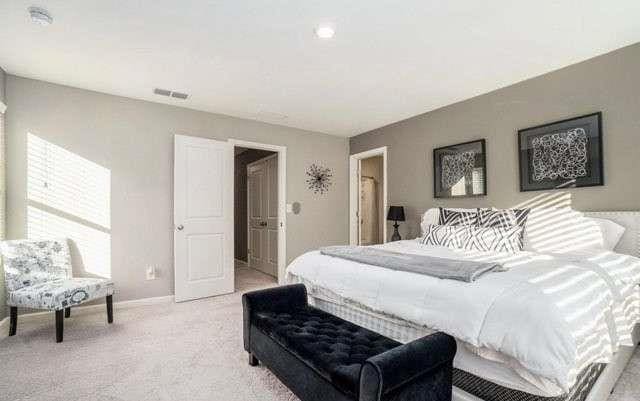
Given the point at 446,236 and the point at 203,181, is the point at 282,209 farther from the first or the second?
the point at 446,236

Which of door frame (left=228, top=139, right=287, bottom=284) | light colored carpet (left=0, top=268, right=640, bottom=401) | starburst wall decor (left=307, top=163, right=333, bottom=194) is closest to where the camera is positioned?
light colored carpet (left=0, top=268, right=640, bottom=401)

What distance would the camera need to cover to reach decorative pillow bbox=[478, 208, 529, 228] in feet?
9.82

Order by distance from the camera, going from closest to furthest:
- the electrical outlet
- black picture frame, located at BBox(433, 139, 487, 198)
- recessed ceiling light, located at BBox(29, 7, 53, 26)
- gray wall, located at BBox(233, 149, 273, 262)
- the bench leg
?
recessed ceiling light, located at BBox(29, 7, 53, 26) → the bench leg → black picture frame, located at BBox(433, 139, 487, 198) → the electrical outlet → gray wall, located at BBox(233, 149, 273, 262)

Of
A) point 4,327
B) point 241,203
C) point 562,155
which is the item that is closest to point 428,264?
point 562,155

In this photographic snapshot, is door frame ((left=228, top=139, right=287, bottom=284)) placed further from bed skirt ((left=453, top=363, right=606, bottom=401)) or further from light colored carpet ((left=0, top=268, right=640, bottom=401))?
bed skirt ((left=453, top=363, right=606, bottom=401))

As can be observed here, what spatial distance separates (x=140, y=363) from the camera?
2.30 m

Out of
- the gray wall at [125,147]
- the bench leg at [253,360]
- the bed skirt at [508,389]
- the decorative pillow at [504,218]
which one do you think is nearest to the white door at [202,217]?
the gray wall at [125,147]

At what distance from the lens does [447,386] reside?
59.5 inches

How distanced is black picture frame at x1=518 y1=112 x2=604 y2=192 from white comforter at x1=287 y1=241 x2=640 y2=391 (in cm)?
89

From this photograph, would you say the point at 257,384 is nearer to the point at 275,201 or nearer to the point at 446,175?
the point at 446,175

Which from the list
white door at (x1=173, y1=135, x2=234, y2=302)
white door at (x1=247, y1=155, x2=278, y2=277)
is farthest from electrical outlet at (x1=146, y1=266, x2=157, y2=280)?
white door at (x1=247, y1=155, x2=278, y2=277)

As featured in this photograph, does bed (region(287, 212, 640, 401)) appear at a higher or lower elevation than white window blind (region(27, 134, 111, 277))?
lower

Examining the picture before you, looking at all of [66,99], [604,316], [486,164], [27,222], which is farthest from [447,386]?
[66,99]

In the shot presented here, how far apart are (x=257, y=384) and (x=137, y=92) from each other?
3.29 metres
